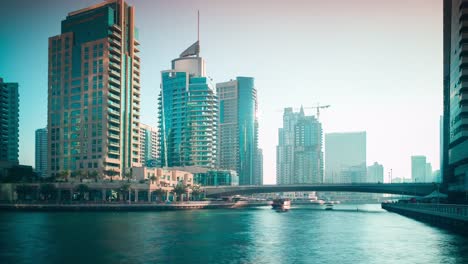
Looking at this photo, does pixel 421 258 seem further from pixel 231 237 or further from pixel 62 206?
pixel 62 206

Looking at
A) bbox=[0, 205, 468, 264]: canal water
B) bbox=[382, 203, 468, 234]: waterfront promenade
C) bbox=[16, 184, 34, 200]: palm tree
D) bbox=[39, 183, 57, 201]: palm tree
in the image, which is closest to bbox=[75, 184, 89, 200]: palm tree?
bbox=[39, 183, 57, 201]: palm tree

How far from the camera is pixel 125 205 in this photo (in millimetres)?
169500

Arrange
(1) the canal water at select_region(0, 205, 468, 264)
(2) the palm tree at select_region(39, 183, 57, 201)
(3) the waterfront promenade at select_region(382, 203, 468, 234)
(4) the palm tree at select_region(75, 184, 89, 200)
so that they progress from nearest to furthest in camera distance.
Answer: (1) the canal water at select_region(0, 205, 468, 264) < (3) the waterfront promenade at select_region(382, 203, 468, 234) < (4) the palm tree at select_region(75, 184, 89, 200) < (2) the palm tree at select_region(39, 183, 57, 201)

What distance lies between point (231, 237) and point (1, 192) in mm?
Answer: 149884

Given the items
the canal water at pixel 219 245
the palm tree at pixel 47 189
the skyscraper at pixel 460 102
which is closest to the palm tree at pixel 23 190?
the palm tree at pixel 47 189

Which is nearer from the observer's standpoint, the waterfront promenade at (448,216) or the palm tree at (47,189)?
the waterfront promenade at (448,216)

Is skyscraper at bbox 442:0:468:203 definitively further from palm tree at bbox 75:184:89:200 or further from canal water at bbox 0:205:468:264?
palm tree at bbox 75:184:89:200

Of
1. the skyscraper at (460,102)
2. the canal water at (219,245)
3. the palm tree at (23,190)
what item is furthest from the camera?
the palm tree at (23,190)

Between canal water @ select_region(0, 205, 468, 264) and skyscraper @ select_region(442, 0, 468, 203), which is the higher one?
skyscraper @ select_region(442, 0, 468, 203)

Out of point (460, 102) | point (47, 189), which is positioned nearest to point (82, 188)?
point (47, 189)

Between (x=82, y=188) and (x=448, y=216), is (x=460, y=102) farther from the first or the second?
(x=82, y=188)

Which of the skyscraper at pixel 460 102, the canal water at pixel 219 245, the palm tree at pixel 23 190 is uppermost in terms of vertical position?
the skyscraper at pixel 460 102

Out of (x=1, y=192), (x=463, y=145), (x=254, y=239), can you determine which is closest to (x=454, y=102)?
(x=463, y=145)

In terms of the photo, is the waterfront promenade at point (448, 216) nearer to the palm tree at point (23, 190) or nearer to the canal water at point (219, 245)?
the canal water at point (219, 245)
